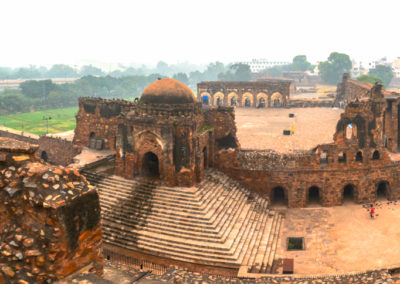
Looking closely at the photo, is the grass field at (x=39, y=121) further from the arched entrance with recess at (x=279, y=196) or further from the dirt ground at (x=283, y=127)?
the arched entrance with recess at (x=279, y=196)

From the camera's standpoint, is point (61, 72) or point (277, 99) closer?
point (277, 99)

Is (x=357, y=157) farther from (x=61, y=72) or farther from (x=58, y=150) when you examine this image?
(x=61, y=72)

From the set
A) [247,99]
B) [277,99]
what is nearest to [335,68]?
[277,99]

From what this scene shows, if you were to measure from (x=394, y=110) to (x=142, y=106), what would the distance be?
1492 cm

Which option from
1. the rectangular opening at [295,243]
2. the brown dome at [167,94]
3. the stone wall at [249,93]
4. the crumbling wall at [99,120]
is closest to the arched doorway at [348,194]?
the rectangular opening at [295,243]

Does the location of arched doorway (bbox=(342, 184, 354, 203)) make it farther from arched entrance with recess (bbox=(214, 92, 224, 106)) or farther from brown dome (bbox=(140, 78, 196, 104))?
arched entrance with recess (bbox=(214, 92, 224, 106))

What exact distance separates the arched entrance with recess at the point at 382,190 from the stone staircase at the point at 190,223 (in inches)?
240

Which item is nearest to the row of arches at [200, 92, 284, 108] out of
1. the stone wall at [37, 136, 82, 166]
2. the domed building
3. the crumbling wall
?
the stone wall at [37, 136, 82, 166]

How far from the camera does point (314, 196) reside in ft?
67.8

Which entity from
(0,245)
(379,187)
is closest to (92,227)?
(0,245)

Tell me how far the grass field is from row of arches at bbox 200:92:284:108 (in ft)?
60.9

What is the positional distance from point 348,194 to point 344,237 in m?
5.01

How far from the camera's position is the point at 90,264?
5.79 m

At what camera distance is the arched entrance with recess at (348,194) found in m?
20.0
